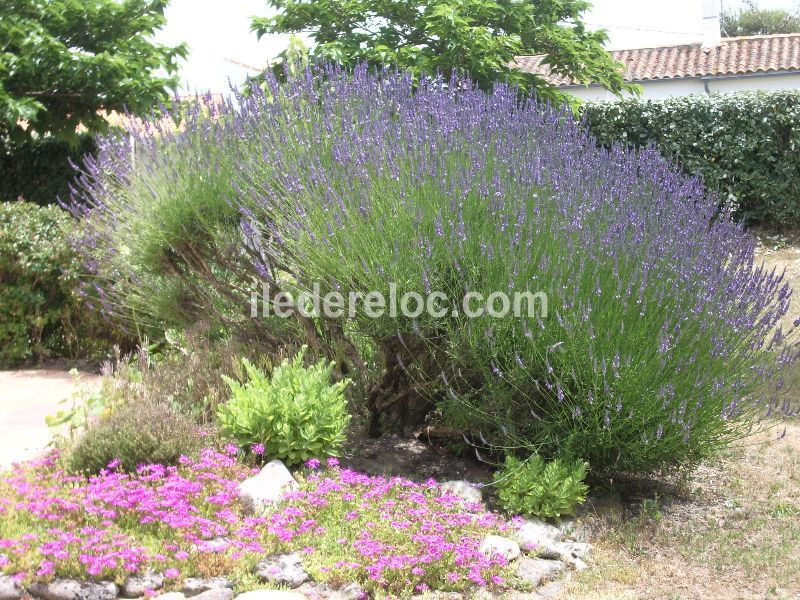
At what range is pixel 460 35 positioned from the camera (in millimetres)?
10297

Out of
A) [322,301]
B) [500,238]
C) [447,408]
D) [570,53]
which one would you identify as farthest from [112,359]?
[570,53]

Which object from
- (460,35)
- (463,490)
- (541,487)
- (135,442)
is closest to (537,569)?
(541,487)

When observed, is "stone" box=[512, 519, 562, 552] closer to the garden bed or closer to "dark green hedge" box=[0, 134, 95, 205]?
the garden bed

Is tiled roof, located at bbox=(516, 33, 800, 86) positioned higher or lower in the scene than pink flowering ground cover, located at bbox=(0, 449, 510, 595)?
higher

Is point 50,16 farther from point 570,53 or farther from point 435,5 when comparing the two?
point 570,53

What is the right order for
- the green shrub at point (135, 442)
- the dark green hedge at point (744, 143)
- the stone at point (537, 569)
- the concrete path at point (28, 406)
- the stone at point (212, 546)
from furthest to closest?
1. the dark green hedge at point (744, 143)
2. the concrete path at point (28, 406)
3. the green shrub at point (135, 442)
4. the stone at point (537, 569)
5. the stone at point (212, 546)

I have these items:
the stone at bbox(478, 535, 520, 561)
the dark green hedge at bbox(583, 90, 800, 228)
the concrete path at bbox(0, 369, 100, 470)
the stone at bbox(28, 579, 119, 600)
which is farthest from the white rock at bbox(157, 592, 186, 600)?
the dark green hedge at bbox(583, 90, 800, 228)

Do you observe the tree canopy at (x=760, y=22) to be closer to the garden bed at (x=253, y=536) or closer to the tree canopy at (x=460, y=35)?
the tree canopy at (x=460, y=35)

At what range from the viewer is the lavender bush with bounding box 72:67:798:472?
439 centimetres

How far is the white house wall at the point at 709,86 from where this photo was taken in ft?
73.7

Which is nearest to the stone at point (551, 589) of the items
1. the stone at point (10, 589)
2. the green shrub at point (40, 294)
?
the stone at point (10, 589)

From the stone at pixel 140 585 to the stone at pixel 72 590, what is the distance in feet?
0.20

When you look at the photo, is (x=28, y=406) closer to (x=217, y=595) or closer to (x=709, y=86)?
(x=217, y=595)

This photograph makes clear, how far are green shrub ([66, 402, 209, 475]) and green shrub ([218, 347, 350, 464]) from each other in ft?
0.84
